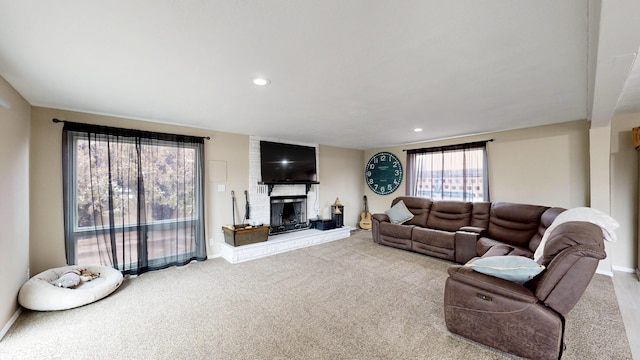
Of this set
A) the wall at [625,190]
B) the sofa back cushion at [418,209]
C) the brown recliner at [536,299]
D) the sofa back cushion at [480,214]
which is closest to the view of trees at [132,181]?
the brown recliner at [536,299]

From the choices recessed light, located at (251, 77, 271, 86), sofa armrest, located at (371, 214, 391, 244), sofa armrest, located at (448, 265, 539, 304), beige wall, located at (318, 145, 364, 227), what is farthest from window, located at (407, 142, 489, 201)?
recessed light, located at (251, 77, 271, 86)

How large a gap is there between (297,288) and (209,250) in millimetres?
2095

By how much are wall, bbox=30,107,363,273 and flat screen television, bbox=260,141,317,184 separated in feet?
1.15

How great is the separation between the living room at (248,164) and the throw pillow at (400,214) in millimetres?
1554

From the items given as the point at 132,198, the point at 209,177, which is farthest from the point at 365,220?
the point at 132,198

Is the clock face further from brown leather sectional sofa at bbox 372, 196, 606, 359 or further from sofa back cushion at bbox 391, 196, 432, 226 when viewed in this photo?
brown leather sectional sofa at bbox 372, 196, 606, 359

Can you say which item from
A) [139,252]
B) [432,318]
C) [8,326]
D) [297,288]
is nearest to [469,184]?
[432,318]

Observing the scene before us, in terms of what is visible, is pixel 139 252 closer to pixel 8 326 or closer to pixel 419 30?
pixel 8 326

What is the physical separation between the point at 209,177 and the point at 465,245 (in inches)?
177

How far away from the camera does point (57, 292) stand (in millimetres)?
2502

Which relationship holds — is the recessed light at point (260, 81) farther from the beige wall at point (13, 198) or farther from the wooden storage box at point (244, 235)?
the wooden storage box at point (244, 235)

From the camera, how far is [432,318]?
2367 mm

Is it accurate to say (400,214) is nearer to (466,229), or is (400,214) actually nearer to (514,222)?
(466,229)

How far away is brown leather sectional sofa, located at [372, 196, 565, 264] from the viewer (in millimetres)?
3502
